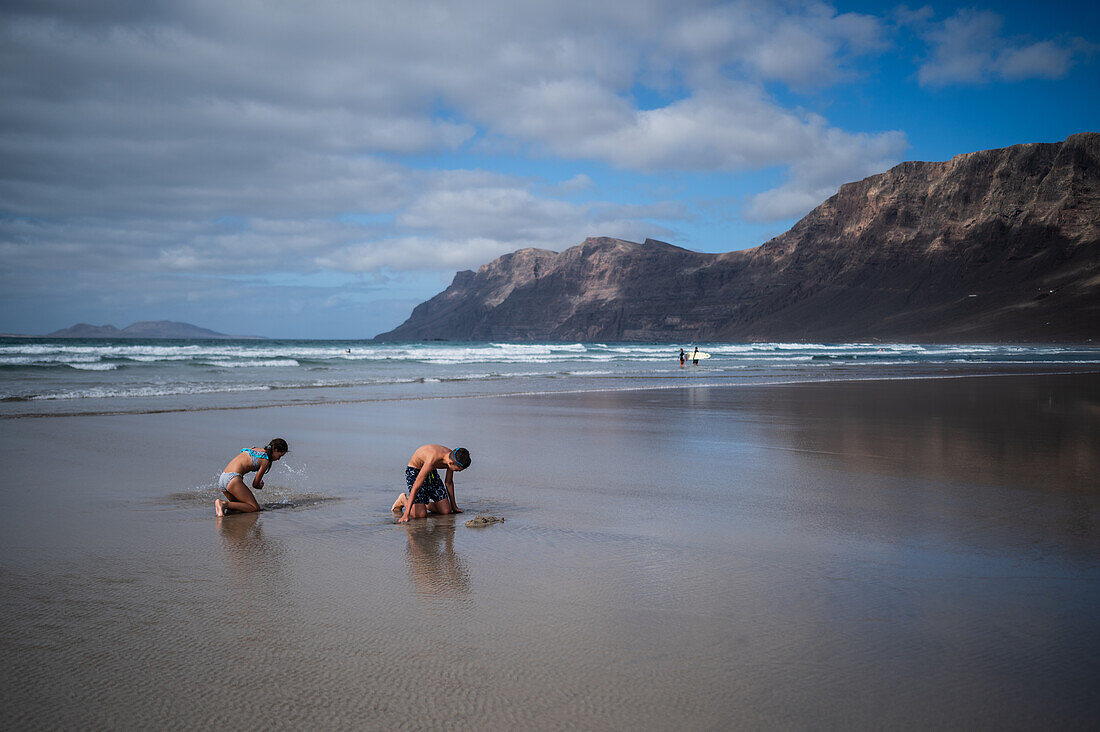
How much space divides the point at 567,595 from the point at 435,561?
4.16 feet

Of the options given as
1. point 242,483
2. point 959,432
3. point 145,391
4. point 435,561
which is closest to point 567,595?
point 435,561

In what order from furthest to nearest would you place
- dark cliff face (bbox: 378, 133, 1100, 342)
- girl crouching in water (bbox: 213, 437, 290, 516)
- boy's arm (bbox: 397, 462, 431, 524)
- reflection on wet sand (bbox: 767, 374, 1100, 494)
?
dark cliff face (bbox: 378, 133, 1100, 342), reflection on wet sand (bbox: 767, 374, 1100, 494), girl crouching in water (bbox: 213, 437, 290, 516), boy's arm (bbox: 397, 462, 431, 524)

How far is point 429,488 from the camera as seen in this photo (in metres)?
6.79

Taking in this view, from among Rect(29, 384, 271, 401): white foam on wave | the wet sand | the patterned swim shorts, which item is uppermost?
Rect(29, 384, 271, 401): white foam on wave

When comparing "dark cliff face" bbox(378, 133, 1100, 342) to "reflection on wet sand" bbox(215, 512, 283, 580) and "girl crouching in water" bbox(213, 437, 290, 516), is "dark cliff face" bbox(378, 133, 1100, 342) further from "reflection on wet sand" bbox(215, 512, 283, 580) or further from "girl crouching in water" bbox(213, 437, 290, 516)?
"reflection on wet sand" bbox(215, 512, 283, 580)

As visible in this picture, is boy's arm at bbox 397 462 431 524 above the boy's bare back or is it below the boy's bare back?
below

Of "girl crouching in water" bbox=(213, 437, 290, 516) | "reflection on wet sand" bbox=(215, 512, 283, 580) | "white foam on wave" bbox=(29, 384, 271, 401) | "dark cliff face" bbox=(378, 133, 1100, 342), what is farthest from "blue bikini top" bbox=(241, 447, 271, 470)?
"dark cliff face" bbox=(378, 133, 1100, 342)

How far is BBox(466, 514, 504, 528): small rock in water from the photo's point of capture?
20.9 feet

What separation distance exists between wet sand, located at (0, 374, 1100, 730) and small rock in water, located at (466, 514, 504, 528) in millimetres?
160

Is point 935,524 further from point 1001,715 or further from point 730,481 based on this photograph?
point 1001,715

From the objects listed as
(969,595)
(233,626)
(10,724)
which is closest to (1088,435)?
(969,595)

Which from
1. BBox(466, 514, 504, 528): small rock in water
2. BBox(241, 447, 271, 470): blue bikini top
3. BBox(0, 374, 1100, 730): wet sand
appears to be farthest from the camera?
BBox(241, 447, 271, 470): blue bikini top

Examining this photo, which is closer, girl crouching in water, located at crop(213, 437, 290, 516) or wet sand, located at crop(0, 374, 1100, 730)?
wet sand, located at crop(0, 374, 1100, 730)

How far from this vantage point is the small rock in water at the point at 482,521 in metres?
6.38
